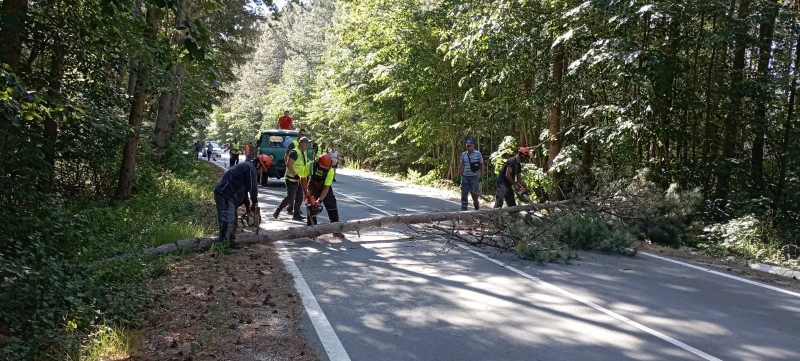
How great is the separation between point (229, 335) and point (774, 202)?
36.3ft

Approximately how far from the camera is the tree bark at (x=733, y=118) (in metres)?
11.5

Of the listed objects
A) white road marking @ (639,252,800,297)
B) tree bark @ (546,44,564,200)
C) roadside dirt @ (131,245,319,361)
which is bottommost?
roadside dirt @ (131,245,319,361)

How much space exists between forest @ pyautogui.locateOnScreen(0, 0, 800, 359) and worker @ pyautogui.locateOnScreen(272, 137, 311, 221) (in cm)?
208

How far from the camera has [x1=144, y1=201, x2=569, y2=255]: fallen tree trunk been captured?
8109 mm

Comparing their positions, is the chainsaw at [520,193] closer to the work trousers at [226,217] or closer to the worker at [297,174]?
the worker at [297,174]

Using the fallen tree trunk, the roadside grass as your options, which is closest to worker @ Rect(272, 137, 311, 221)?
the fallen tree trunk

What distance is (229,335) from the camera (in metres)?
4.89

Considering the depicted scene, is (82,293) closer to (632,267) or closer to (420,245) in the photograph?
(420,245)

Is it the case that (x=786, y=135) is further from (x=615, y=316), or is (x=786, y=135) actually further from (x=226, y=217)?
(x=226, y=217)

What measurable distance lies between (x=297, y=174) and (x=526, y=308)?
629cm

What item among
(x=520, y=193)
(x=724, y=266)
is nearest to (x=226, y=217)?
(x=520, y=193)

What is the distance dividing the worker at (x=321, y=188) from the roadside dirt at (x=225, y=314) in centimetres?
233

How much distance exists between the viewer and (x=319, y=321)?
534 centimetres

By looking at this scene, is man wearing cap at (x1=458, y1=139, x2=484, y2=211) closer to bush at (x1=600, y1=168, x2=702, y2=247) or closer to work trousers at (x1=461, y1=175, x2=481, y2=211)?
work trousers at (x1=461, y1=175, x2=481, y2=211)
